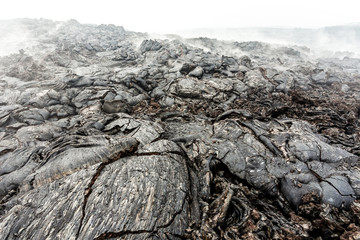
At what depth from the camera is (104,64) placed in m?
26.9

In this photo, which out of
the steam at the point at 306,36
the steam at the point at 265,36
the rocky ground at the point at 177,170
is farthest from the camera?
the steam at the point at 306,36

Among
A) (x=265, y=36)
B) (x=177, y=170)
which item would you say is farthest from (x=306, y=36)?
(x=177, y=170)

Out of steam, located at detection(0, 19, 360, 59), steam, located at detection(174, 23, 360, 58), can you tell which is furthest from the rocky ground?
steam, located at detection(174, 23, 360, 58)

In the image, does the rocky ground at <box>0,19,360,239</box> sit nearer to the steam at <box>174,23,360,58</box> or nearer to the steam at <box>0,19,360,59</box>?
the steam at <box>0,19,360,59</box>

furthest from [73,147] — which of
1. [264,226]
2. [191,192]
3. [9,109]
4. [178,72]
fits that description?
[178,72]

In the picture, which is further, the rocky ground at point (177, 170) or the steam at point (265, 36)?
the steam at point (265, 36)

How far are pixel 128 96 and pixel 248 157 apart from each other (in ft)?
42.1

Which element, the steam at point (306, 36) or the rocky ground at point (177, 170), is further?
the steam at point (306, 36)

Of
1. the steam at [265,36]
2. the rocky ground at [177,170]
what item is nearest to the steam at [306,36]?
the steam at [265,36]

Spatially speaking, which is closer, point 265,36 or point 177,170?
point 177,170

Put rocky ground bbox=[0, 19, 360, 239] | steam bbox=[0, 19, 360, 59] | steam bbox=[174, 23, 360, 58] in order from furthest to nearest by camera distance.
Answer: steam bbox=[174, 23, 360, 58] → steam bbox=[0, 19, 360, 59] → rocky ground bbox=[0, 19, 360, 239]

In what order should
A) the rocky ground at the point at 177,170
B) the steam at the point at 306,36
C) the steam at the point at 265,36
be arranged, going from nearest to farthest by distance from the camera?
1. the rocky ground at the point at 177,170
2. the steam at the point at 265,36
3. the steam at the point at 306,36

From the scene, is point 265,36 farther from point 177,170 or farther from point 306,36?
point 177,170

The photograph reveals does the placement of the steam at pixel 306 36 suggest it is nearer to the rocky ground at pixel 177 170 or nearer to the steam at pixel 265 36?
the steam at pixel 265 36
